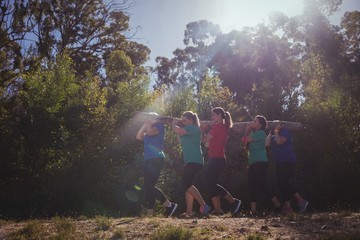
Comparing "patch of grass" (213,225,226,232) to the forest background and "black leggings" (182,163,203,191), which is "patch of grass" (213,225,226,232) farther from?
the forest background

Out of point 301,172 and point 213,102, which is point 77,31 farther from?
point 301,172

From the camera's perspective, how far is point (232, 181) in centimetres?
1255

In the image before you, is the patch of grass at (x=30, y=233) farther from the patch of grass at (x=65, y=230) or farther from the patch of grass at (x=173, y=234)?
the patch of grass at (x=173, y=234)

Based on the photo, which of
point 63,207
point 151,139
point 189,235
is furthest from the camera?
point 63,207

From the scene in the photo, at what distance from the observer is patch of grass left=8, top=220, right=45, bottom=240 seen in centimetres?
449

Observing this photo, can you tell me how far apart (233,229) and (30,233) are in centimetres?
252

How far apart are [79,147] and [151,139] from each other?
475 cm

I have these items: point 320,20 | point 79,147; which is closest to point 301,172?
point 79,147

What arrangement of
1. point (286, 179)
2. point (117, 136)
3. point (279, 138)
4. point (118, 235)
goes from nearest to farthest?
point (118, 235) < point (279, 138) < point (286, 179) < point (117, 136)

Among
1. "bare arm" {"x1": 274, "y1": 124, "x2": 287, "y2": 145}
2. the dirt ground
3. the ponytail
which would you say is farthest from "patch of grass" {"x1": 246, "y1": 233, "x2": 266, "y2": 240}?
"bare arm" {"x1": 274, "y1": 124, "x2": 287, "y2": 145}

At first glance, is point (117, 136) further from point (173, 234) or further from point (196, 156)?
point (173, 234)

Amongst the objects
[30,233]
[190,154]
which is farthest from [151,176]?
[30,233]

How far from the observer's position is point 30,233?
4.68 meters

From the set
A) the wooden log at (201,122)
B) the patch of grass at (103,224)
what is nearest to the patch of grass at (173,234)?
the patch of grass at (103,224)
